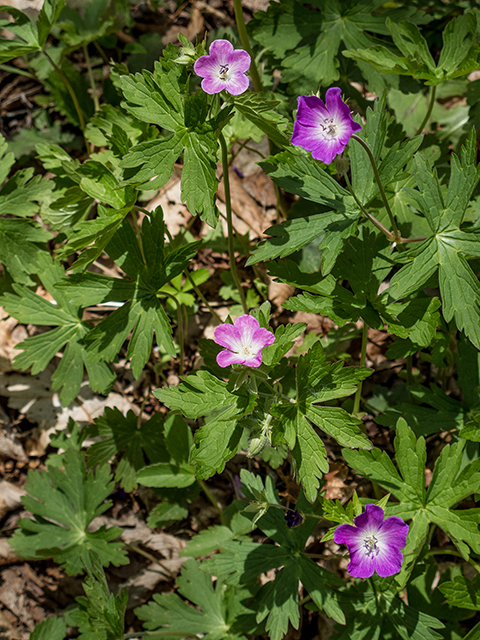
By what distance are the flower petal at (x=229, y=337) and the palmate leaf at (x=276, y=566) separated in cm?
66

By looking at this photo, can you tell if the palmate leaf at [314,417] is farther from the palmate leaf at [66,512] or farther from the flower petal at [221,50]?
the palmate leaf at [66,512]

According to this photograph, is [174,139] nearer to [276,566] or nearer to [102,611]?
[276,566]

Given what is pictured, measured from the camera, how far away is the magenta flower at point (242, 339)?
180 cm

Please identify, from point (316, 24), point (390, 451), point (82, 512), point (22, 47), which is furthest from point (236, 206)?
point (82, 512)

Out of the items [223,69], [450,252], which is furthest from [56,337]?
[450,252]

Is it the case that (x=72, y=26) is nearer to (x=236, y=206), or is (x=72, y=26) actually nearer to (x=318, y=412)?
(x=236, y=206)

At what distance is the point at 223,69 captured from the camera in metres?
1.81

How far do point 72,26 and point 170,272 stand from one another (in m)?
2.18

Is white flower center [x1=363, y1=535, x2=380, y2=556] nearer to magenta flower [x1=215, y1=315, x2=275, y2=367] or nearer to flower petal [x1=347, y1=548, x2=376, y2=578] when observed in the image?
flower petal [x1=347, y1=548, x2=376, y2=578]

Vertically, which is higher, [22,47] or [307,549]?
[22,47]

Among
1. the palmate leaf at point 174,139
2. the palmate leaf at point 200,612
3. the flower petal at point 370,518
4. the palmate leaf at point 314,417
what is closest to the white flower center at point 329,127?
the palmate leaf at point 174,139

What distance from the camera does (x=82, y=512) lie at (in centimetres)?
286

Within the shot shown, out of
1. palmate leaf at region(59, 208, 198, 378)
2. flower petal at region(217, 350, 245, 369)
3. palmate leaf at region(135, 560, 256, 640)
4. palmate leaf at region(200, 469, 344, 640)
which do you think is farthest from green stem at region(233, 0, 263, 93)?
palmate leaf at region(135, 560, 256, 640)

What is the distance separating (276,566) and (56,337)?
170cm
